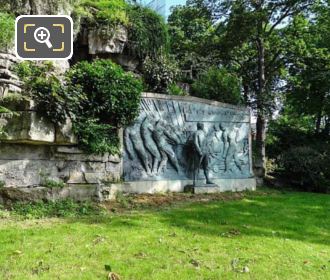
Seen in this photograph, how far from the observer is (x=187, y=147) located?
8.95 metres

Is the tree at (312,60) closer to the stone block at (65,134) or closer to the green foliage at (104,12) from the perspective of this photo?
the green foliage at (104,12)

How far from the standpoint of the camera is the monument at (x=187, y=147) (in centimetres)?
821

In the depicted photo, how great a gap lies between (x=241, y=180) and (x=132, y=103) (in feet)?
12.7

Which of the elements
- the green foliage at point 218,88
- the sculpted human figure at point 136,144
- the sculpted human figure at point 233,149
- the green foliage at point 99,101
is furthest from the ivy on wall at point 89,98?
the green foliage at point 218,88

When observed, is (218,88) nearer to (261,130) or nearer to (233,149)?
(233,149)

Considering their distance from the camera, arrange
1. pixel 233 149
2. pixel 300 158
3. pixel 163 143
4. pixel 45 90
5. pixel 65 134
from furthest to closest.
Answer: pixel 300 158 < pixel 233 149 < pixel 163 143 < pixel 65 134 < pixel 45 90

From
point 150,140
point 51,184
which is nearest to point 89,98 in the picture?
point 51,184

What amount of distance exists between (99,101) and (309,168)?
6.87 m

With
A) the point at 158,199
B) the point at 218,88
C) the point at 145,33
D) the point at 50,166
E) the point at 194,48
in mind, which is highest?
the point at 194,48

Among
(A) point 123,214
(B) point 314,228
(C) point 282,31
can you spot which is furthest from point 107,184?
(C) point 282,31

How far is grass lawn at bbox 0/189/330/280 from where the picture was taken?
3895 mm

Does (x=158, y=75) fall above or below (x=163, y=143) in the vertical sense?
above

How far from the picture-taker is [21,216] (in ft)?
18.9

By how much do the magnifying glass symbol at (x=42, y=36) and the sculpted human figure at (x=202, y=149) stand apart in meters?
6.85
